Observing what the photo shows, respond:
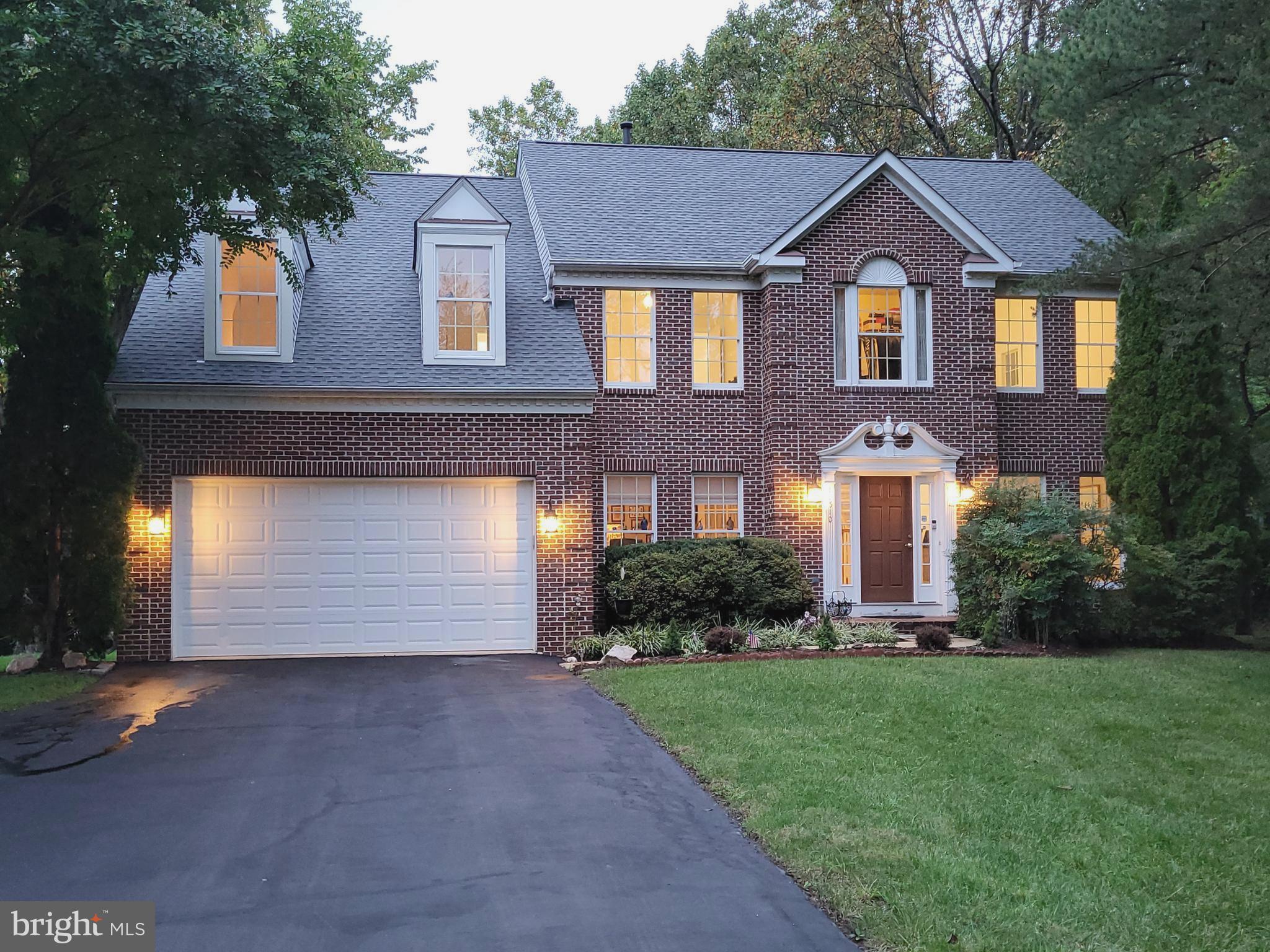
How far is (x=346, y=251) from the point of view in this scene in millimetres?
17547

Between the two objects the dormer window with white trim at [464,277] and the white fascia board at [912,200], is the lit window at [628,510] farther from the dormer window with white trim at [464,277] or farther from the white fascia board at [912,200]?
the white fascia board at [912,200]

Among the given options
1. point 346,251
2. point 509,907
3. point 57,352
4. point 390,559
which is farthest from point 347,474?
point 509,907

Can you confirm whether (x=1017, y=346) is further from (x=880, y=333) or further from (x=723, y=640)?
(x=723, y=640)

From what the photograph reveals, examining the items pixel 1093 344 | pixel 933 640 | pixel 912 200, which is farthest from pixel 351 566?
pixel 1093 344

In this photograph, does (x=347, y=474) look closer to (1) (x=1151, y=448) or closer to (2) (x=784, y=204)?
(2) (x=784, y=204)

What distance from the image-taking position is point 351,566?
1441 cm

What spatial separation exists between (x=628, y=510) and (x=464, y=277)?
437 centimetres

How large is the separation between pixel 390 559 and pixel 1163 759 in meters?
9.68

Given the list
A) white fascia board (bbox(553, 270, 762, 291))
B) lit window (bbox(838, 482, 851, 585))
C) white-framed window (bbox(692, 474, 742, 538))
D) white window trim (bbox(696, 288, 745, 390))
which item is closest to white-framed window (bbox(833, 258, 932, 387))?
white window trim (bbox(696, 288, 745, 390))

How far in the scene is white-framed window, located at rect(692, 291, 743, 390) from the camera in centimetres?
1708

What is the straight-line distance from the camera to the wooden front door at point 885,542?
16.7 meters

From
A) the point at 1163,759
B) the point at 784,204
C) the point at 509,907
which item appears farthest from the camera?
the point at 784,204

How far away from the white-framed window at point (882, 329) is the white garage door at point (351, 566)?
5.60m

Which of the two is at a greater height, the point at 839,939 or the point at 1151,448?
the point at 1151,448
